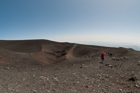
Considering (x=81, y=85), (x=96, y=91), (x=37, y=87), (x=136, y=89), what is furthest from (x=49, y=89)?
(x=136, y=89)

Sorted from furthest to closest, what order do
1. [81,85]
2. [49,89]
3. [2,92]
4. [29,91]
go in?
1. [81,85]
2. [49,89]
3. [29,91]
4. [2,92]

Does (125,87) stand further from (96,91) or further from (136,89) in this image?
(96,91)

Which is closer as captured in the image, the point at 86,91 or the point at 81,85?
the point at 86,91

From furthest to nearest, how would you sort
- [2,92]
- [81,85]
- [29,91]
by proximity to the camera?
[81,85] < [29,91] < [2,92]

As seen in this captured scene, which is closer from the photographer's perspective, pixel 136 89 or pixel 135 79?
pixel 136 89

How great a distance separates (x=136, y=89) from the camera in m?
4.81

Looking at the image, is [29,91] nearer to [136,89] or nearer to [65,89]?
[65,89]

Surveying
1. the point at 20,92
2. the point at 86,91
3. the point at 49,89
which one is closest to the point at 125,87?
the point at 86,91

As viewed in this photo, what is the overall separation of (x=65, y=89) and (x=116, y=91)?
3.30m

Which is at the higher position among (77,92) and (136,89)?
(136,89)

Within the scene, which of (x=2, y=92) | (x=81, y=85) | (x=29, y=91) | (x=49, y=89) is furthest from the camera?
(x=81, y=85)

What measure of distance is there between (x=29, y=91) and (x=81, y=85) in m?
3.52

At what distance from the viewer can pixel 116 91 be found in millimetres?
4812

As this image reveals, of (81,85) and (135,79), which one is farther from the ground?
(135,79)
